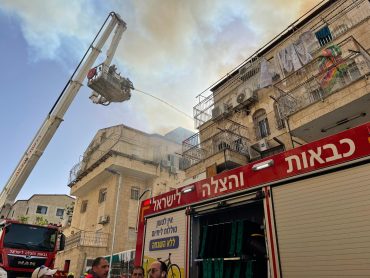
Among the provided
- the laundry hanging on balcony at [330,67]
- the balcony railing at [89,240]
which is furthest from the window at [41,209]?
the laundry hanging on balcony at [330,67]

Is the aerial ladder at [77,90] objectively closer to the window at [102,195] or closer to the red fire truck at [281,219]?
the red fire truck at [281,219]

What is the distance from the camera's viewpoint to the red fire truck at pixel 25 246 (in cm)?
915

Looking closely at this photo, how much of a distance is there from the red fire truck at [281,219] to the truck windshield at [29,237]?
5.80 metres

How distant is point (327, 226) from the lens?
11.8ft

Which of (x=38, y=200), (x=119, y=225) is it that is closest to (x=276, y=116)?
(x=119, y=225)

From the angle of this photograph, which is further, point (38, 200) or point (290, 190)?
point (38, 200)

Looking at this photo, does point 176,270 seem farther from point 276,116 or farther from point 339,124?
point 276,116

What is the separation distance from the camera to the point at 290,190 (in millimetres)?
4168

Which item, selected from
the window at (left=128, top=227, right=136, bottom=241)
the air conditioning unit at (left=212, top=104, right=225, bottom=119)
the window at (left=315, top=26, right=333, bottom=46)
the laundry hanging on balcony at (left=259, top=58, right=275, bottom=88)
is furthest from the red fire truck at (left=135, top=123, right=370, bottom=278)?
the window at (left=128, top=227, right=136, bottom=241)

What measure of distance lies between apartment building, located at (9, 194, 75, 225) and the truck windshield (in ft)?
135

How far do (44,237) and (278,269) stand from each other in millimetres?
9157

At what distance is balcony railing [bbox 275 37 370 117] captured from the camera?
998cm

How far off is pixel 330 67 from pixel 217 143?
25.1ft

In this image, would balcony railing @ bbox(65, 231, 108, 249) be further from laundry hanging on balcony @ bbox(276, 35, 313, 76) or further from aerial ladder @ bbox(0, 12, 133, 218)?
laundry hanging on balcony @ bbox(276, 35, 313, 76)
